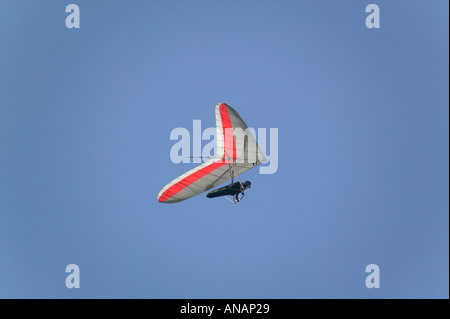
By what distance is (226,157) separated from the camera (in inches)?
1660

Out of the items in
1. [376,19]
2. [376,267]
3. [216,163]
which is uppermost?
[376,19]

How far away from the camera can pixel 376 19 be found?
4919 centimetres

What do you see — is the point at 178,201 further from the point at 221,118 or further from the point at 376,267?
the point at 376,267

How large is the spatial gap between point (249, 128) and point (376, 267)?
1507 cm

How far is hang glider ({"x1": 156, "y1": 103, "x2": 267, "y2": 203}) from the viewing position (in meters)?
41.2

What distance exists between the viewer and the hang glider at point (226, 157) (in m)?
41.2
